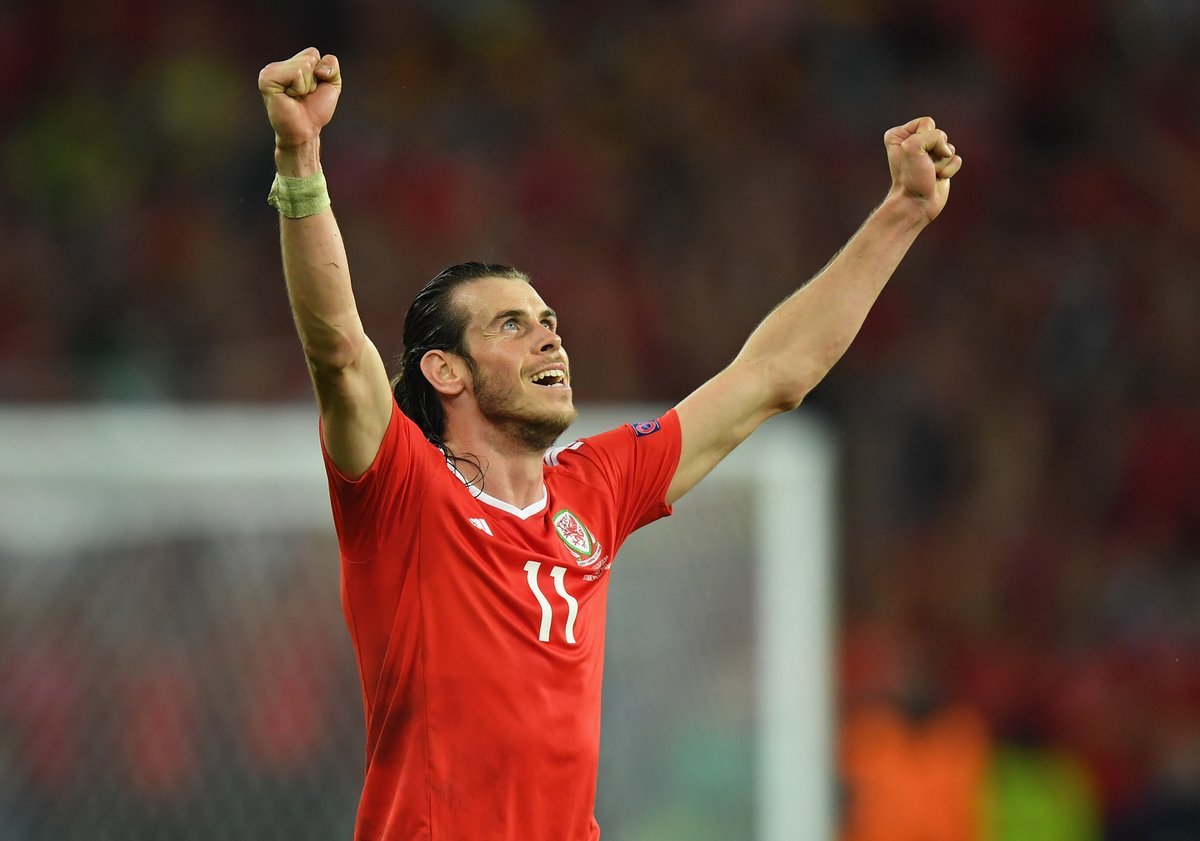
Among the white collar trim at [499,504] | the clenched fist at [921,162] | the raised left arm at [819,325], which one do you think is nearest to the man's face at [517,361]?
the white collar trim at [499,504]

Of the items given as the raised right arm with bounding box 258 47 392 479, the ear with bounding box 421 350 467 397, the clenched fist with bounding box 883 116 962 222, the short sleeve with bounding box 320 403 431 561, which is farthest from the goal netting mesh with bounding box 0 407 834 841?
the clenched fist with bounding box 883 116 962 222

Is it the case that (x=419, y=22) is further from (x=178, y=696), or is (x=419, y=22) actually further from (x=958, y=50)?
(x=178, y=696)

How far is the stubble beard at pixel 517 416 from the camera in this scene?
366 centimetres

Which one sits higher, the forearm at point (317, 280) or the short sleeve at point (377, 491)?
the forearm at point (317, 280)

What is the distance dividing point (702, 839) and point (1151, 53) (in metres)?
7.34

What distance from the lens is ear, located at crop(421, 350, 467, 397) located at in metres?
3.76

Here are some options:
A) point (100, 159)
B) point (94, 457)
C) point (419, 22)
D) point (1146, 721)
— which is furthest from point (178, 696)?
point (419, 22)

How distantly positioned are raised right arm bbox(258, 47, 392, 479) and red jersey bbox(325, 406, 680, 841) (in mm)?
155

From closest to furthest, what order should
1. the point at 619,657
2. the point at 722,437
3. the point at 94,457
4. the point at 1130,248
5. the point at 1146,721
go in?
1. the point at 722,437
2. the point at 94,457
3. the point at 619,657
4. the point at 1146,721
5. the point at 1130,248

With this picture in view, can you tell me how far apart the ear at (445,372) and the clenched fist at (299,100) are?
0.75 metres

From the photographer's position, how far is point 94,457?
17.1ft

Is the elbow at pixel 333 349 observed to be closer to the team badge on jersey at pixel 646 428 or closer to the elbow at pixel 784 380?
the team badge on jersey at pixel 646 428

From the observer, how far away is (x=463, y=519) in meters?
3.50

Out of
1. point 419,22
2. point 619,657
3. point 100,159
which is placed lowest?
point 619,657
